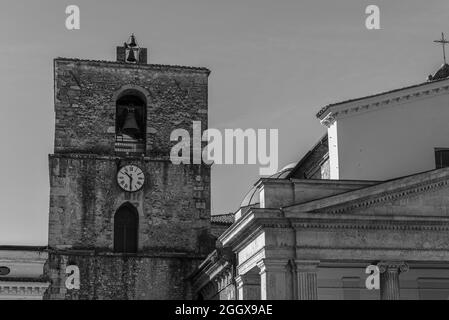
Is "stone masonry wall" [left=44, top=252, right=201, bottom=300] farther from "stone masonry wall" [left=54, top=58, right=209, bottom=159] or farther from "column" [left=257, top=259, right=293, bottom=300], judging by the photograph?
"column" [left=257, top=259, right=293, bottom=300]

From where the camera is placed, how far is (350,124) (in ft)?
102

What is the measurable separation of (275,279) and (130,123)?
11.4 m

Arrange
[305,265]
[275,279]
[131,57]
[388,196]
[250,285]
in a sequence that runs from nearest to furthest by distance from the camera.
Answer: [275,279]
[305,265]
[388,196]
[250,285]
[131,57]

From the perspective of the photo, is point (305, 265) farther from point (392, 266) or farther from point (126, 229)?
point (126, 229)

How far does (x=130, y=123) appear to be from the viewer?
124 ft

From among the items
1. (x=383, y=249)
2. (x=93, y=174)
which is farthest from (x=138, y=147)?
(x=383, y=249)

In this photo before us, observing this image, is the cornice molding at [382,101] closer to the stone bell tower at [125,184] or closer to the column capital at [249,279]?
the column capital at [249,279]

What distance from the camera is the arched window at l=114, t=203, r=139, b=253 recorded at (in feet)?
121

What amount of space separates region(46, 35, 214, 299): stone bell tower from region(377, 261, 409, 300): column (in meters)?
9.49

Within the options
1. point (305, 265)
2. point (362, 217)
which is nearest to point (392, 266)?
point (362, 217)

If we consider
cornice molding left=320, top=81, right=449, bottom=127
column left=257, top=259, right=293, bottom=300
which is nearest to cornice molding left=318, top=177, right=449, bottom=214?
column left=257, top=259, right=293, bottom=300

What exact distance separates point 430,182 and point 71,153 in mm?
12895

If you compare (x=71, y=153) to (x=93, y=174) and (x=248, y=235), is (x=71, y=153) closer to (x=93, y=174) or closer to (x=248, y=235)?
(x=93, y=174)

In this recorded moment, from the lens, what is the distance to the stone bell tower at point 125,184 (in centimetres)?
3619
